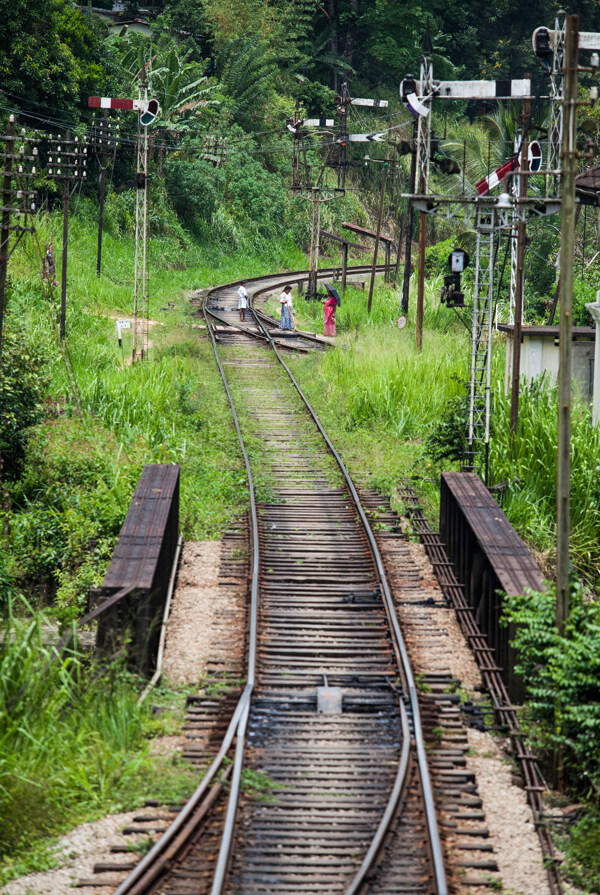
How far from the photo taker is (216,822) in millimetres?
7586

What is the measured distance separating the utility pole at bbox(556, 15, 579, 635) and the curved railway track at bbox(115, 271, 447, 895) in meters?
1.88

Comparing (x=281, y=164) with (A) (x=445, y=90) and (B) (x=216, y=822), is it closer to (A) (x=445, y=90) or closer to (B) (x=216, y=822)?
(A) (x=445, y=90)

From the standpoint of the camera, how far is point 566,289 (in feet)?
28.2

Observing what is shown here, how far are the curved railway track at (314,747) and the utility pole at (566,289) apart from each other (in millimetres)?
1879

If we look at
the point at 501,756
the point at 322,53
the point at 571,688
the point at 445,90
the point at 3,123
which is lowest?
the point at 501,756

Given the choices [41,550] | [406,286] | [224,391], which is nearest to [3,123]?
[406,286]

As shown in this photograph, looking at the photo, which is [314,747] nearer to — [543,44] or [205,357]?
[543,44]

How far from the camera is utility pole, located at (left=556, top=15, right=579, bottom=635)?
8.25 m

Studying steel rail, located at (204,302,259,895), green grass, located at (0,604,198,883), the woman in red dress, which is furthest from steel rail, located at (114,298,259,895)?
the woman in red dress

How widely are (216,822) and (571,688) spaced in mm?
3065

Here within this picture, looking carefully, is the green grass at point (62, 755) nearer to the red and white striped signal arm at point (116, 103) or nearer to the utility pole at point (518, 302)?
the utility pole at point (518, 302)

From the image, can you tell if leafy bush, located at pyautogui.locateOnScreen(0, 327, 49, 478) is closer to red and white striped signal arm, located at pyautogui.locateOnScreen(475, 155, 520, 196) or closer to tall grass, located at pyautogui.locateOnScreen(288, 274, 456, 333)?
red and white striped signal arm, located at pyautogui.locateOnScreen(475, 155, 520, 196)

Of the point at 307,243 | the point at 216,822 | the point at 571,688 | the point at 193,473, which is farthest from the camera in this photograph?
the point at 307,243

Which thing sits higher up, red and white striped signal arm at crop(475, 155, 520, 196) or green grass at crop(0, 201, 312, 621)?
red and white striped signal arm at crop(475, 155, 520, 196)
